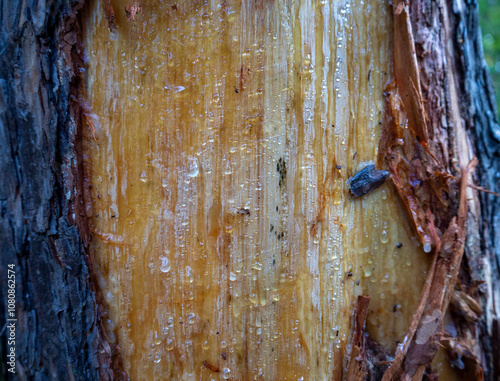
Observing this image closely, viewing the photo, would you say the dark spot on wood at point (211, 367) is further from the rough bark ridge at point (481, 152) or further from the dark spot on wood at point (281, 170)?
the rough bark ridge at point (481, 152)

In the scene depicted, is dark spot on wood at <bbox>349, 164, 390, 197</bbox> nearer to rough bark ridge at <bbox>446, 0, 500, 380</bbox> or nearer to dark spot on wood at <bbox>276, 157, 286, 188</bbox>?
dark spot on wood at <bbox>276, 157, 286, 188</bbox>

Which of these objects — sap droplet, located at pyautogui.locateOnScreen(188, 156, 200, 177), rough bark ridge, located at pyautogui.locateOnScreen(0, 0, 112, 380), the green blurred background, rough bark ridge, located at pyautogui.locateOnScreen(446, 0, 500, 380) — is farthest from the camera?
the green blurred background

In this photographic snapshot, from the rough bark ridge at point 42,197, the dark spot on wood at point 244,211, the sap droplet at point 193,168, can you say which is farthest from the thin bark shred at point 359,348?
the rough bark ridge at point 42,197

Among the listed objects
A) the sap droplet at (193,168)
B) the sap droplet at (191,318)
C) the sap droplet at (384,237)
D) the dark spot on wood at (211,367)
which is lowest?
the dark spot on wood at (211,367)

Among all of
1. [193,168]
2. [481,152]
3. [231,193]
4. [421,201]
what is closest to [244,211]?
[231,193]

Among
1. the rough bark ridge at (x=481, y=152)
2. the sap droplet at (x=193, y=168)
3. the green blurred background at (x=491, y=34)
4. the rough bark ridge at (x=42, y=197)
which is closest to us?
the rough bark ridge at (x=42, y=197)

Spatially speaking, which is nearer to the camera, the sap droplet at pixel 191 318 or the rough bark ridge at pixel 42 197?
the rough bark ridge at pixel 42 197

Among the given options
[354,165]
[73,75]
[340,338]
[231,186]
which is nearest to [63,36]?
[73,75]

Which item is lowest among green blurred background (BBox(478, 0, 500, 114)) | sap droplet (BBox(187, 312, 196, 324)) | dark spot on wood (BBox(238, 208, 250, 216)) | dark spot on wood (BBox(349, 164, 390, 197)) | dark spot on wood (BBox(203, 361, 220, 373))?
dark spot on wood (BBox(203, 361, 220, 373))

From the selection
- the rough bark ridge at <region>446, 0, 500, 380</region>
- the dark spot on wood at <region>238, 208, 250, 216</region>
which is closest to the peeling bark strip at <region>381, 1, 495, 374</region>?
the rough bark ridge at <region>446, 0, 500, 380</region>

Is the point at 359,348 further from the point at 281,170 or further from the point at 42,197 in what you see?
the point at 42,197
